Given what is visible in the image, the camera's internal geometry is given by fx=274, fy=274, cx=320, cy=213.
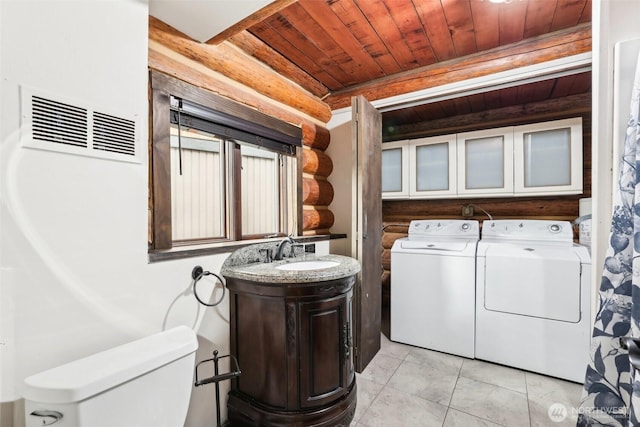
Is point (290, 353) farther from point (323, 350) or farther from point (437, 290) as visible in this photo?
point (437, 290)

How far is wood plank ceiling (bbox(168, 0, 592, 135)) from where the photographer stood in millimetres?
1658

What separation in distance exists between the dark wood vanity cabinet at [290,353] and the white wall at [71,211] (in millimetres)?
436

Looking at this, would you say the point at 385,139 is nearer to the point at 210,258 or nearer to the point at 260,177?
the point at 260,177

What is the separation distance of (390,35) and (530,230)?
2086 millimetres

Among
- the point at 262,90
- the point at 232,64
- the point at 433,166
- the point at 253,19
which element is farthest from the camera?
the point at 433,166

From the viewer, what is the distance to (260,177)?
2221 millimetres

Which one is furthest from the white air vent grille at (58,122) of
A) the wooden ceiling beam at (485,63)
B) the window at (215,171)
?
the wooden ceiling beam at (485,63)

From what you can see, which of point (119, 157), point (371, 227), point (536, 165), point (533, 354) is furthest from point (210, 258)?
point (536, 165)

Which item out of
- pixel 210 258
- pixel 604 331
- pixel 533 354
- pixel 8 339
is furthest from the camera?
pixel 533 354

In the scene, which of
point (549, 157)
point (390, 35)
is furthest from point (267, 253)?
point (549, 157)

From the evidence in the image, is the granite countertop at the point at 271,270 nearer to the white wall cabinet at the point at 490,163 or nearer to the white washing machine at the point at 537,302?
the white washing machine at the point at 537,302

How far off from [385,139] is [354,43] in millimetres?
1629

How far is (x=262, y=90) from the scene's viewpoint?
6.81 ft

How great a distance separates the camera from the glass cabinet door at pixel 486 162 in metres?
2.64
